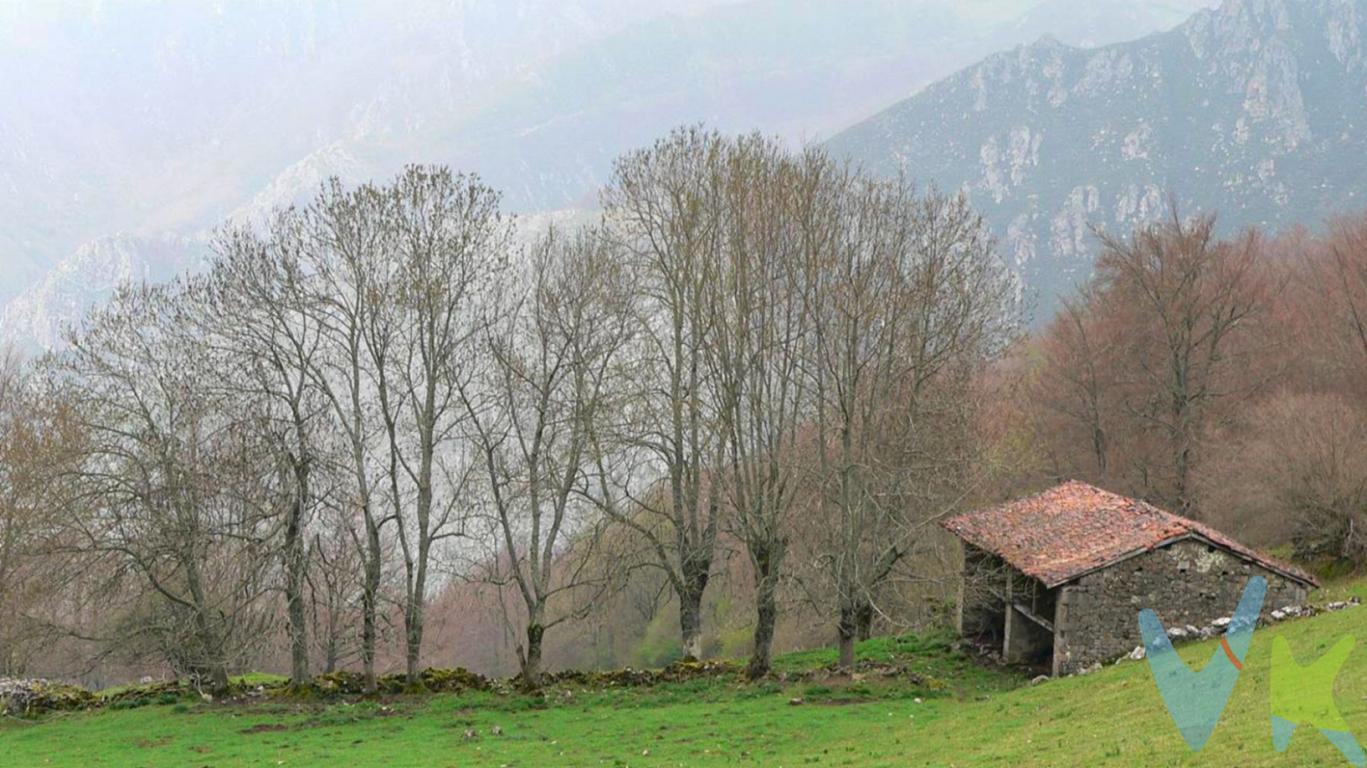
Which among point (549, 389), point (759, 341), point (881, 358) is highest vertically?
point (759, 341)

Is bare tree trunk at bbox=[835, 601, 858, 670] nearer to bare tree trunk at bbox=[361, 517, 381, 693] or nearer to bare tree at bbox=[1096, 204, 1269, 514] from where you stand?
bare tree trunk at bbox=[361, 517, 381, 693]

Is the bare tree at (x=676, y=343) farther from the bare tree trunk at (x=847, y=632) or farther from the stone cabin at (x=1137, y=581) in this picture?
the stone cabin at (x=1137, y=581)

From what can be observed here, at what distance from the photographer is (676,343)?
31906 millimetres

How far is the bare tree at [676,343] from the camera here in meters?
30.3

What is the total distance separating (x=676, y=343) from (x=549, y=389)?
13.6 feet

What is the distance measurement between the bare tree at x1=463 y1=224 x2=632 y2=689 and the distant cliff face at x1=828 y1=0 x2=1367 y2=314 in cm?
12867

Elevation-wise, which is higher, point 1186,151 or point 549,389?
point 1186,151

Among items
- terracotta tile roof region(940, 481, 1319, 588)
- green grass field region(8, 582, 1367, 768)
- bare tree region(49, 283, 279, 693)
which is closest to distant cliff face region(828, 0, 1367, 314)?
terracotta tile roof region(940, 481, 1319, 588)

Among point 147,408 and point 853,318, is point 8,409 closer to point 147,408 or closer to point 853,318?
point 147,408

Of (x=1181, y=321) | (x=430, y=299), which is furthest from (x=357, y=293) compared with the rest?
(x=1181, y=321)

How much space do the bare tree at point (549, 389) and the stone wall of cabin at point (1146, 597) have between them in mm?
12856

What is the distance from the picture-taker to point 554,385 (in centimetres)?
3145

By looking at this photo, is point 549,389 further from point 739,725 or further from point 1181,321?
point 1181,321

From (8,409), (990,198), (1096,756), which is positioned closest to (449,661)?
(8,409)
